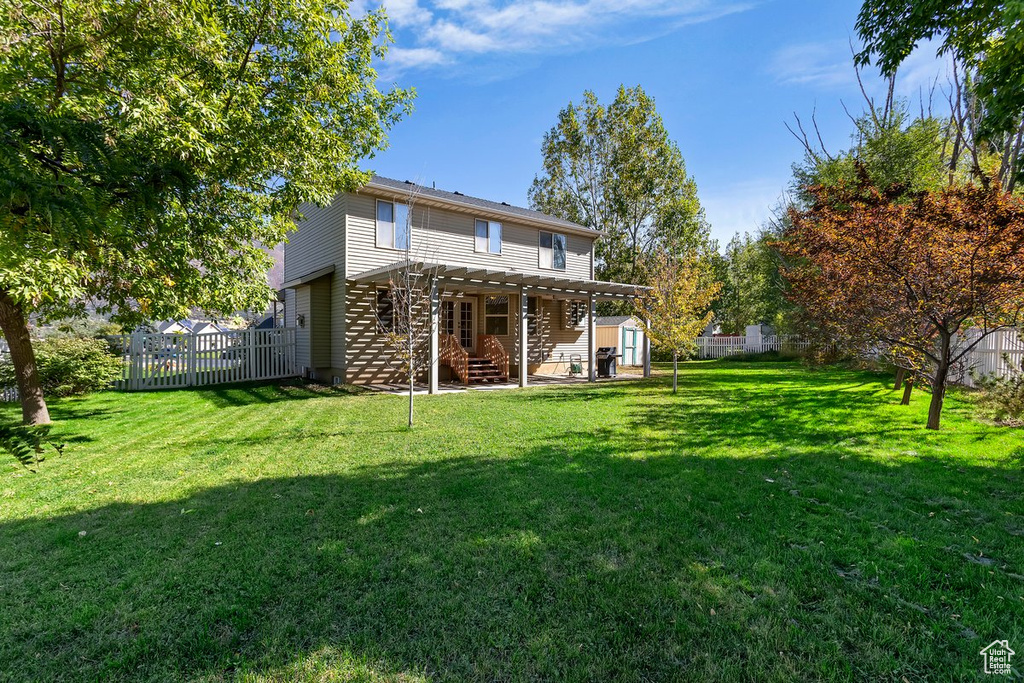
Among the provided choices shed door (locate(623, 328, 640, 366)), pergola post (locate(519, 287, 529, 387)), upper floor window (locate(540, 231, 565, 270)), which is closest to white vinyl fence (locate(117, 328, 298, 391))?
pergola post (locate(519, 287, 529, 387))

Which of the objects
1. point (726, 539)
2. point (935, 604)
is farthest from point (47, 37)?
point (935, 604)

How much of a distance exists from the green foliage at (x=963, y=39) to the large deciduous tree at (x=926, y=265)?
4.07 feet

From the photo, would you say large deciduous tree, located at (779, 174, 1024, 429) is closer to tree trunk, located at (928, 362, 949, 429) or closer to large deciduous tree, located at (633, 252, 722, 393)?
tree trunk, located at (928, 362, 949, 429)

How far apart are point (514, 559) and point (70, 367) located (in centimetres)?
1185

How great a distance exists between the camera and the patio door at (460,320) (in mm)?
14836

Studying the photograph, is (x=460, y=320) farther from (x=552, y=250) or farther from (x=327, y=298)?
(x=552, y=250)

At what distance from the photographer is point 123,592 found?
265cm

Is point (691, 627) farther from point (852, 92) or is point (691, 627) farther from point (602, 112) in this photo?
point (852, 92)

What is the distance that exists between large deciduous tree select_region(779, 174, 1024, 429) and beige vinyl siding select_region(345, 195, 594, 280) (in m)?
8.70

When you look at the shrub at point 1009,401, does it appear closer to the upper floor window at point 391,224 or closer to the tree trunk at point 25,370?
the upper floor window at point 391,224

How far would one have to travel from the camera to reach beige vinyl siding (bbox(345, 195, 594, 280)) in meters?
12.7

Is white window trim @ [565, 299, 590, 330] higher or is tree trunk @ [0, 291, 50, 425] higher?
white window trim @ [565, 299, 590, 330]

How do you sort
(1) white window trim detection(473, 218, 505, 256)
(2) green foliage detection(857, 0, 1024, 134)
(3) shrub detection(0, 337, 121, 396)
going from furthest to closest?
(1) white window trim detection(473, 218, 505, 256)
(3) shrub detection(0, 337, 121, 396)
(2) green foliage detection(857, 0, 1024, 134)

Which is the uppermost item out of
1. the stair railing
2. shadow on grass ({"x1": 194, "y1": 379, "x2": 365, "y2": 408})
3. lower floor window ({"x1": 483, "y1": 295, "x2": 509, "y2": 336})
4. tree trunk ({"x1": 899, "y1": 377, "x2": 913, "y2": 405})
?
lower floor window ({"x1": 483, "y1": 295, "x2": 509, "y2": 336})
